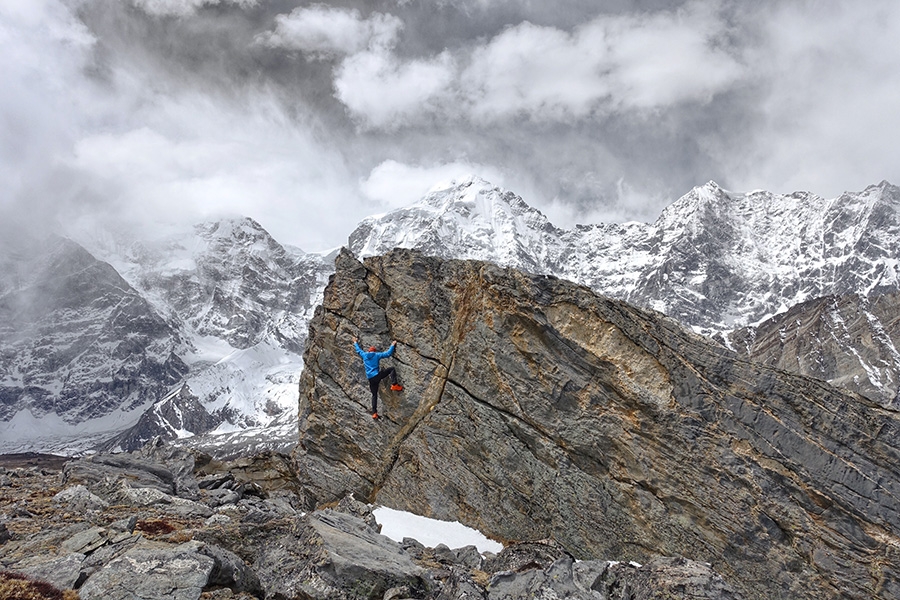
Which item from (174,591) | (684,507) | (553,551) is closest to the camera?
(174,591)

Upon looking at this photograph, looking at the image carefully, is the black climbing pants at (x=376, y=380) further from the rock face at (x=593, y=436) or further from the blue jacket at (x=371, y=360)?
the rock face at (x=593, y=436)

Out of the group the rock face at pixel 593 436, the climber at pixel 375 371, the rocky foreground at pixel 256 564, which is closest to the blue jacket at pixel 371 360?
the climber at pixel 375 371

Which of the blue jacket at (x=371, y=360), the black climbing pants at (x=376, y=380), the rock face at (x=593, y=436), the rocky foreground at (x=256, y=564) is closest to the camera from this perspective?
the rocky foreground at (x=256, y=564)

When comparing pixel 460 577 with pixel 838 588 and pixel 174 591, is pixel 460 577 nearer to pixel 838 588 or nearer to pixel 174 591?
pixel 174 591

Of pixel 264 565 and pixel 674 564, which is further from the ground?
pixel 674 564

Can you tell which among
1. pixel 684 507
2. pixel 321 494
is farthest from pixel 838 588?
pixel 321 494

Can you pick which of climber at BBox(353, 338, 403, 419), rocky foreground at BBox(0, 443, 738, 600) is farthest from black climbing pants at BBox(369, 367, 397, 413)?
rocky foreground at BBox(0, 443, 738, 600)

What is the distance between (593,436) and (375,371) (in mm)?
9586

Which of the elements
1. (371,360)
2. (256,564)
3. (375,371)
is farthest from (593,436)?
(256,564)

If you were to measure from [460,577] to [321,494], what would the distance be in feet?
54.0

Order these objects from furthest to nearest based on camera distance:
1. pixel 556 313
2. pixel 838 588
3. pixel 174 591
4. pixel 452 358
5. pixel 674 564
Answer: pixel 452 358 → pixel 556 313 → pixel 838 588 → pixel 674 564 → pixel 174 591

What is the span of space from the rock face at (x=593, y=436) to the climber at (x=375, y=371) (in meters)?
0.69

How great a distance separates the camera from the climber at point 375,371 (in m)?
23.2

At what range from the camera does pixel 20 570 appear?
32.1ft
